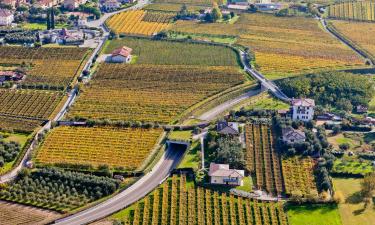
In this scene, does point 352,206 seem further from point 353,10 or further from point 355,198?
point 353,10

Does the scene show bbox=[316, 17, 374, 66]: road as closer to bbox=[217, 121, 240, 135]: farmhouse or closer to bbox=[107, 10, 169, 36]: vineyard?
bbox=[107, 10, 169, 36]: vineyard

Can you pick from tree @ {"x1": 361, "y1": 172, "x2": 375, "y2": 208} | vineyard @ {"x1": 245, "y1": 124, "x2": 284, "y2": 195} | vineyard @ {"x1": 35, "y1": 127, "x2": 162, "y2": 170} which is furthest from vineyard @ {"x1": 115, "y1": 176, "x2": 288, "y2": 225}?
tree @ {"x1": 361, "y1": 172, "x2": 375, "y2": 208}

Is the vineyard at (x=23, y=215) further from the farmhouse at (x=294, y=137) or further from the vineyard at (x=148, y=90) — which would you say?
the farmhouse at (x=294, y=137)

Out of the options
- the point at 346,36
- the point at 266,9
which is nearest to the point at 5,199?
the point at 346,36

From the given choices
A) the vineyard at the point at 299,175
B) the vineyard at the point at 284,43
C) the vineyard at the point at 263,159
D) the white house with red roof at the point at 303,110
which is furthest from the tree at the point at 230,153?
the vineyard at the point at 284,43

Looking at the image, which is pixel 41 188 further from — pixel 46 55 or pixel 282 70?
pixel 282 70

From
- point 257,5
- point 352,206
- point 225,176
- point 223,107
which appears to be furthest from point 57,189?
point 257,5
